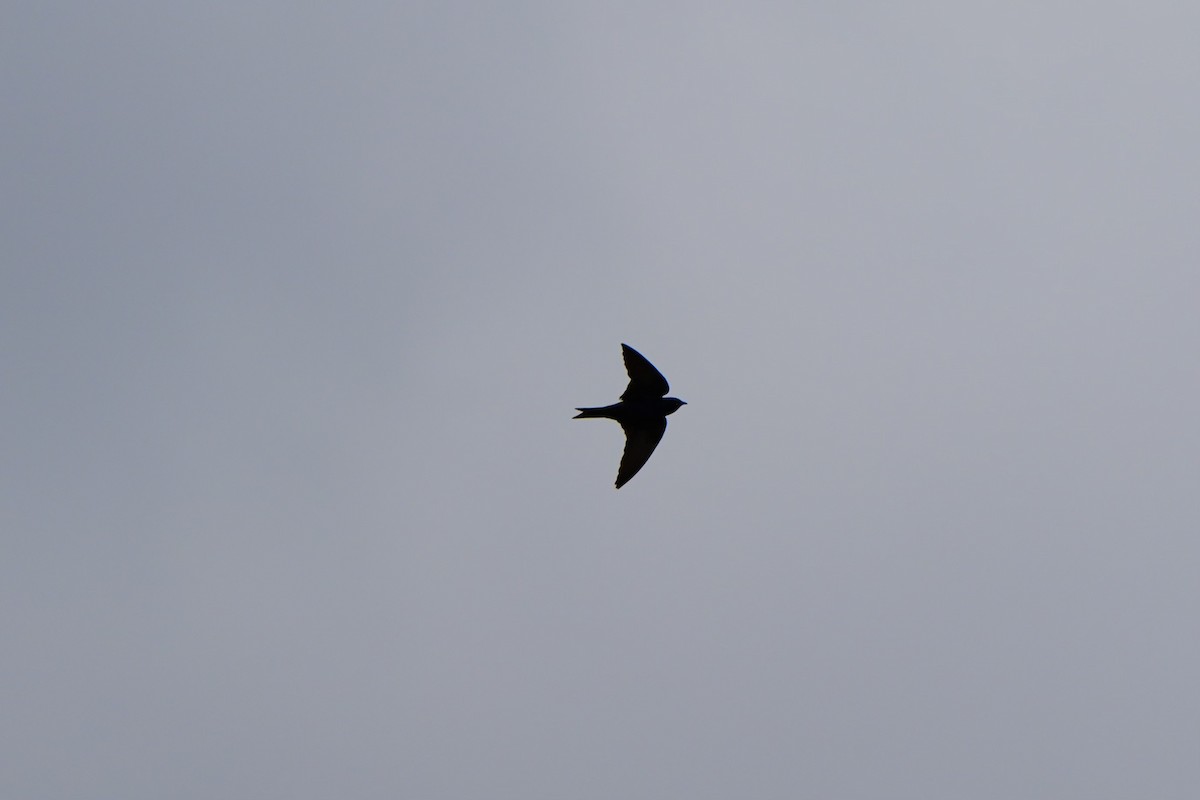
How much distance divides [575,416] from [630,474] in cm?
232

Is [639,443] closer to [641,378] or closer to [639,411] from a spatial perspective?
[639,411]

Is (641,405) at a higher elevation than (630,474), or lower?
higher

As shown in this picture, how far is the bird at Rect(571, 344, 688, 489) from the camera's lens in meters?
28.6

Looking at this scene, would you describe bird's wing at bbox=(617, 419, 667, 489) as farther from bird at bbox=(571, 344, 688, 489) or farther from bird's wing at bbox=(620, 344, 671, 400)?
bird's wing at bbox=(620, 344, 671, 400)

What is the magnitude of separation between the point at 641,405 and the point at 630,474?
2.03 meters

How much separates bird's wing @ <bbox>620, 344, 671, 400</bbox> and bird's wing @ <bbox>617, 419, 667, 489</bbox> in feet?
2.71

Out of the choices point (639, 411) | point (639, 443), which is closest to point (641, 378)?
point (639, 411)

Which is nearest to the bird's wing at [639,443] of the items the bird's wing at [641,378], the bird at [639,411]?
the bird at [639,411]

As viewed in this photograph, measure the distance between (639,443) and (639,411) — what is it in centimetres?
94

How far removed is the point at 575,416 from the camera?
28875 millimetres

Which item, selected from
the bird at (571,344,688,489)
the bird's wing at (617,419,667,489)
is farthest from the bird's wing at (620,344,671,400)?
the bird's wing at (617,419,667,489)

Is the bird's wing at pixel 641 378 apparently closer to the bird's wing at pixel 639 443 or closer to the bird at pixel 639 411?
the bird at pixel 639 411

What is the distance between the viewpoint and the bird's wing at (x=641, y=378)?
28.6 metres

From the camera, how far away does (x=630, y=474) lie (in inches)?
1126
